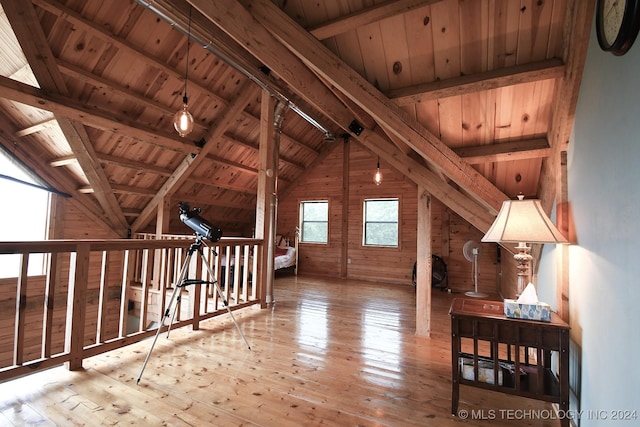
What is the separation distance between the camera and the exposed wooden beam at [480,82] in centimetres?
185

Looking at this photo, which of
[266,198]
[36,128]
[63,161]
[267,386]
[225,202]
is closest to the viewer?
[267,386]

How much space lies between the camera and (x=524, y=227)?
1.75 metres

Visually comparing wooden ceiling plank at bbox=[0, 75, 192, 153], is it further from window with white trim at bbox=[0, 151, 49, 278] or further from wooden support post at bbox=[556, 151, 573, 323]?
wooden support post at bbox=[556, 151, 573, 323]

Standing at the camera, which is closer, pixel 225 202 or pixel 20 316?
pixel 20 316

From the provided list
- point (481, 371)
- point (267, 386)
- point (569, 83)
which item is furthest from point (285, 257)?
point (569, 83)

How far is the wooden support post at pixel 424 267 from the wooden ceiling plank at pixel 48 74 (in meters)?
4.35

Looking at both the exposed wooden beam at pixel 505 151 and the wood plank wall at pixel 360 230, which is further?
the wood plank wall at pixel 360 230

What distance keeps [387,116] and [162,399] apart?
2634 mm

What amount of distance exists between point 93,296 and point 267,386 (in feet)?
16.9

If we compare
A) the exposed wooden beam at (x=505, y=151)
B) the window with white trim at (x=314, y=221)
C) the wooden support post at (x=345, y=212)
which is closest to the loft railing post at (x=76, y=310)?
the exposed wooden beam at (x=505, y=151)

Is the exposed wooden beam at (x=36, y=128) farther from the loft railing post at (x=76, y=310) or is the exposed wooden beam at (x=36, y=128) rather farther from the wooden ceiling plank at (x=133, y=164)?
the loft railing post at (x=76, y=310)

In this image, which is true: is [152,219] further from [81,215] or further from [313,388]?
[313,388]

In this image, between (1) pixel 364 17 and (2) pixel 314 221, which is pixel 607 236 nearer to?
(1) pixel 364 17

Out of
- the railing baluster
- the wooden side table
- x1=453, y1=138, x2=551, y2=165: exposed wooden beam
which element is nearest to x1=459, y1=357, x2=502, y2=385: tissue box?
the wooden side table
